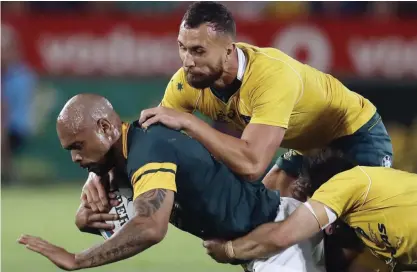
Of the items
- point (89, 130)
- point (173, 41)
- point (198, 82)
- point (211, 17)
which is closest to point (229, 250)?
point (198, 82)

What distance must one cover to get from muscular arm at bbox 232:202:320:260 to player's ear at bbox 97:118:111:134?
1.07 metres

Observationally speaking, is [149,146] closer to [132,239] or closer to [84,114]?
[84,114]

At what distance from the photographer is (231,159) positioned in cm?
548

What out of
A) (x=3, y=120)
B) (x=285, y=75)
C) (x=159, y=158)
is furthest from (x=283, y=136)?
(x=3, y=120)

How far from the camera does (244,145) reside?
5598mm

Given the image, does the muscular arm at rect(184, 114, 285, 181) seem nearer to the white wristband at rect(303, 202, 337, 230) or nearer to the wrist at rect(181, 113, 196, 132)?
the wrist at rect(181, 113, 196, 132)

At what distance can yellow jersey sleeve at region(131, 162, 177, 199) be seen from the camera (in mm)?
4895

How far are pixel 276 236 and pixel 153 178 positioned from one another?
0.95m

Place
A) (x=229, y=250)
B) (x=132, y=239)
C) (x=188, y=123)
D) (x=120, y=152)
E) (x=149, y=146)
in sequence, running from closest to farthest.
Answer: (x=132, y=239)
(x=149, y=146)
(x=120, y=152)
(x=188, y=123)
(x=229, y=250)

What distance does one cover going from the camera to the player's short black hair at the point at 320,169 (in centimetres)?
614

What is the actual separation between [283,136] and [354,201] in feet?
2.43

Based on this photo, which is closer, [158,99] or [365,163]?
[365,163]

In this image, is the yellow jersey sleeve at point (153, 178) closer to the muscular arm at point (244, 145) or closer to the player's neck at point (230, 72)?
the muscular arm at point (244, 145)

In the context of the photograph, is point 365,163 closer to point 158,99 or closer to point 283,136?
point 283,136
